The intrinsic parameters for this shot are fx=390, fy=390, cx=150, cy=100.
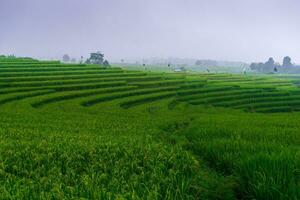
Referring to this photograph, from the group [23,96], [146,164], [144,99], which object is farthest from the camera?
[144,99]

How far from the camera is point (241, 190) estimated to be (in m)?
8.61

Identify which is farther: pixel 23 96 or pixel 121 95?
pixel 121 95

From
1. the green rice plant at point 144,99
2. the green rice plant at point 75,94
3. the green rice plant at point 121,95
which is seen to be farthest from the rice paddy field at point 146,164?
the green rice plant at point 144,99

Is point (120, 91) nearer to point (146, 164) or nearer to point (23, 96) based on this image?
point (23, 96)

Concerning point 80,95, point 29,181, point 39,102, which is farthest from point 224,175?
point 80,95

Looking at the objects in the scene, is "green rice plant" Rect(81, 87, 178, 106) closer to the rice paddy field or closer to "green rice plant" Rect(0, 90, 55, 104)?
"green rice plant" Rect(0, 90, 55, 104)

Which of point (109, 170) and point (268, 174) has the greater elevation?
point (268, 174)

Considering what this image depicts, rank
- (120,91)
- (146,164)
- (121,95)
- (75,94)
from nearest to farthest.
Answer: (146,164) → (75,94) → (121,95) → (120,91)

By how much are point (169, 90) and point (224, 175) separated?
44357 millimetres

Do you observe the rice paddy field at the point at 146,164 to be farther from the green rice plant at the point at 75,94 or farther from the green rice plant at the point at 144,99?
the green rice plant at the point at 144,99

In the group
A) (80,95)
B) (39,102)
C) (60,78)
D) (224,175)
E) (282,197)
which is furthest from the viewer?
(60,78)

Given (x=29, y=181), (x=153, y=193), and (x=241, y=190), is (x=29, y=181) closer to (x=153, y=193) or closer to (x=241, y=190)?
(x=153, y=193)

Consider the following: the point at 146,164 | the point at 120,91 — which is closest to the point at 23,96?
the point at 120,91

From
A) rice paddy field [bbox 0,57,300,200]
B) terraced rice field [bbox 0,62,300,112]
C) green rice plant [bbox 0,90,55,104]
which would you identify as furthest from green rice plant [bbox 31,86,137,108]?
rice paddy field [bbox 0,57,300,200]
